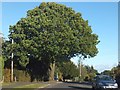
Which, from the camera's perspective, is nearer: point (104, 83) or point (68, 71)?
point (104, 83)

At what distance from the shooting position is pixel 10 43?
70.0 meters

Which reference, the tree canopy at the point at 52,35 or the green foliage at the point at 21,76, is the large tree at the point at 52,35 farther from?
the green foliage at the point at 21,76

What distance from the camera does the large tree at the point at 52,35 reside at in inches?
2653

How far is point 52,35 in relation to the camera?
220ft

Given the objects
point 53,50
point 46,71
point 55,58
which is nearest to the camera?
point 53,50

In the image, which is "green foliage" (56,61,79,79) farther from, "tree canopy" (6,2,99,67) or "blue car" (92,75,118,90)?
"blue car" (92,75,118,90)

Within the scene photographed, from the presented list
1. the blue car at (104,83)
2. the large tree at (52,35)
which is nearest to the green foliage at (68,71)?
the large tree at (52,35)

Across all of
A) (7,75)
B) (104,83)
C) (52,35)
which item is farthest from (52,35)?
(104,83)

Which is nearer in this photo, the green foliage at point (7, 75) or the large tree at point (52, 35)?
the green foliage at point (7, 75)

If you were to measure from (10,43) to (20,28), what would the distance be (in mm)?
3412

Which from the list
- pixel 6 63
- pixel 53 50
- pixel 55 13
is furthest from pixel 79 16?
pixel 6 63

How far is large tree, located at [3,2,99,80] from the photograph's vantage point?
221ft

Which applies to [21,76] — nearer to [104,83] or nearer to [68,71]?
[104,83]

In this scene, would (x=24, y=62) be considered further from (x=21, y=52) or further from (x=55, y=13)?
(x=55, y=13)
